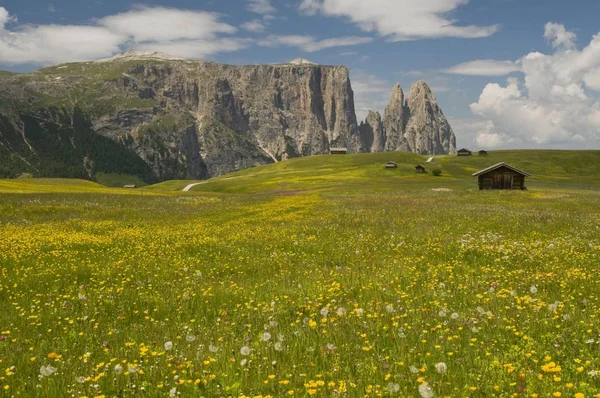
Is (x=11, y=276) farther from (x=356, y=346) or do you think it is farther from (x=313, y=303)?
(x=356, y=346)

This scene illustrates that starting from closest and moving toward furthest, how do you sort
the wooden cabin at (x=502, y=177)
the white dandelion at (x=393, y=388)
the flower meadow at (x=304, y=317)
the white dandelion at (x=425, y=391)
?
the white dandelion at (x=425, y=391) < the white dandelion at (x=393, y=388) < the flower meadow at (x=304, y=317) < the wooden cabin at (x=502, y=177)

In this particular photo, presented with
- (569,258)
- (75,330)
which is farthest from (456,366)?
(569,258)

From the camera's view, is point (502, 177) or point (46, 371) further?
point (502, 177)

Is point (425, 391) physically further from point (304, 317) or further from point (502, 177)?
point (502, 177)

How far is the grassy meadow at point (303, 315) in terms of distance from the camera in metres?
5.84

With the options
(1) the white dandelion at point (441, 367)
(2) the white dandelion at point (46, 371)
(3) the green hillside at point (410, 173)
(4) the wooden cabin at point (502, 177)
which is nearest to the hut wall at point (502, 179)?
(4) the wooden cabin at point (502, 177)

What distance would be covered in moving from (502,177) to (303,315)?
79934 mm

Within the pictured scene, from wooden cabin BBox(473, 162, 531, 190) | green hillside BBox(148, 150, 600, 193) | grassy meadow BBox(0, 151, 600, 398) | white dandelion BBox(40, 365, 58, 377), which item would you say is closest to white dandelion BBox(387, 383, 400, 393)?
grassy meadow BBox(0, 151, 600, 398)

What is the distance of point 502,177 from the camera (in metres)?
78.9

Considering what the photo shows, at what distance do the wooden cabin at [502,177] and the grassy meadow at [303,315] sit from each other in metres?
62.3

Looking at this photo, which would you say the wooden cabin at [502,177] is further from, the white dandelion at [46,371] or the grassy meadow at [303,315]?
the white dandelion at [46,371]

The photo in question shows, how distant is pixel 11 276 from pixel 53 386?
9704mm

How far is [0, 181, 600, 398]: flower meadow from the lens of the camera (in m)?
5.83

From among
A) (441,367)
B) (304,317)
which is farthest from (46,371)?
(441,367)
